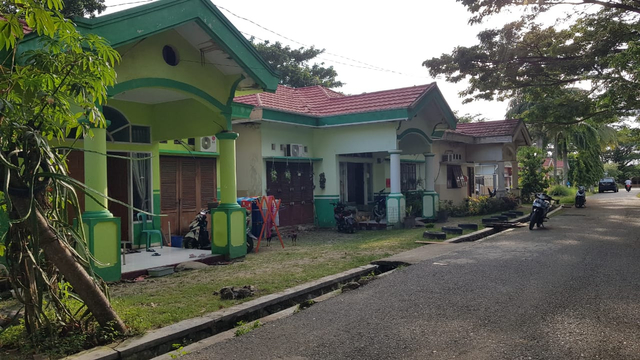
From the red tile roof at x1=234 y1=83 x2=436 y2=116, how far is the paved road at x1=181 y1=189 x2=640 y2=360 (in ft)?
22.2

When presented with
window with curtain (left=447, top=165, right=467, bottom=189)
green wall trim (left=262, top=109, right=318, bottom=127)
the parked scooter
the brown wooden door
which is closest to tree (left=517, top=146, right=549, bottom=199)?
window with curtain (left=447, top=165, right=467, bottom=189)

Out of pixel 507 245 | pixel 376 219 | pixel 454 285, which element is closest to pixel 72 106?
pixel 454 285

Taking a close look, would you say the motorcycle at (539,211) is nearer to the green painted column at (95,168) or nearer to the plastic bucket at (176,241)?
the plastic bucket at (176,241)

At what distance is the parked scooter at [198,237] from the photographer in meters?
10.2

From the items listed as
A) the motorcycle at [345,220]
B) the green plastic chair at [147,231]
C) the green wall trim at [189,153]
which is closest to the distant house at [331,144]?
the motorcycle at [345,220]

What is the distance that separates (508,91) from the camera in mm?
18672

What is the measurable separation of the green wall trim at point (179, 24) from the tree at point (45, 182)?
2.17m

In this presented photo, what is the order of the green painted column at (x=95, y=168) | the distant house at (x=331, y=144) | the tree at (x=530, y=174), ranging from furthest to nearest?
the tree at (x=530, y=174) → the distant house at (x=331, y=144) → the green painted column at (x=95, y=168)

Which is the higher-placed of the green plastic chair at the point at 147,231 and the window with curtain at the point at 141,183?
the window with curtain at the point at 141,183

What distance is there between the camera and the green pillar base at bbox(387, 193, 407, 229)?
14633 millimetres

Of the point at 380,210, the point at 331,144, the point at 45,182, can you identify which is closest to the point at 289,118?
the point at 331,144

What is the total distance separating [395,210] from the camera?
1468 centimetres

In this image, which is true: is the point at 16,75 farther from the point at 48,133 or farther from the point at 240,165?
the point at 240,165

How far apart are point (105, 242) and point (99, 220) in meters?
0.33
